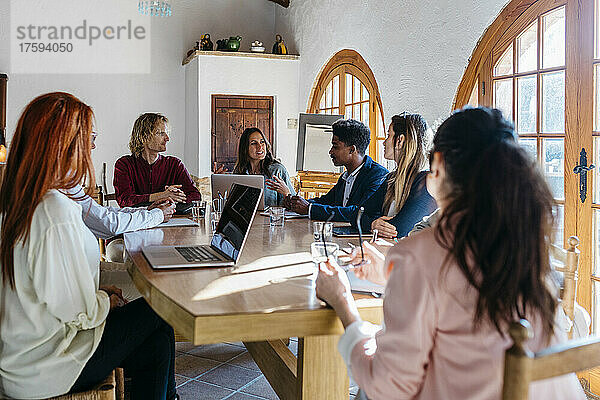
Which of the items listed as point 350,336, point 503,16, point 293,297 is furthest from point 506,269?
point 503,16

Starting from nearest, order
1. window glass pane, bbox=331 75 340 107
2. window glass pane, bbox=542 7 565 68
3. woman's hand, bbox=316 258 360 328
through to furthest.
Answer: woman's hand, bbox=316 258 360 328 < window glass pane, bbox=542 7 565 68 < window glass pane, bbox=331 75 340 107

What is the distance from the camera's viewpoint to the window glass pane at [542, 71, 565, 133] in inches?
125

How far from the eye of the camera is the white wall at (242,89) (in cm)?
701

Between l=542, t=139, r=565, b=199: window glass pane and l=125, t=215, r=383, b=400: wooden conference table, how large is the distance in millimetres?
1315

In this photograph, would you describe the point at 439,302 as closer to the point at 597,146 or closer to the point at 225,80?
the point at 597,146

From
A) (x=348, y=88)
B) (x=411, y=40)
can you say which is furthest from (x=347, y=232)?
(x=348, y=88)

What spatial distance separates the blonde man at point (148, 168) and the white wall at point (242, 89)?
2861 mm

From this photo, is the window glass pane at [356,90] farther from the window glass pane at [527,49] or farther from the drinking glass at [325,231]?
the drinking glass at [325,231]

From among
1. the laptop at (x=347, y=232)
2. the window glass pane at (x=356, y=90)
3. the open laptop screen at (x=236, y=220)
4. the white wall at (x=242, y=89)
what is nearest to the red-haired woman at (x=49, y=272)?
the open laptop screen at (x=236, y=220)

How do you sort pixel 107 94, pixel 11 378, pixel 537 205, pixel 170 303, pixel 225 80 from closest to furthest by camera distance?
pixel 537 205
pixel 170 303
pixel 11 378
pixel 225 80
pixel 107 94

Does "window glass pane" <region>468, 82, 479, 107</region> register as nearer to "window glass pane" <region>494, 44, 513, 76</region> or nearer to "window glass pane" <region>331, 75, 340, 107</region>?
"window glass pane" <region>494, 44, 513, 76</region>

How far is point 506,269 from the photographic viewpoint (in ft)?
3.66

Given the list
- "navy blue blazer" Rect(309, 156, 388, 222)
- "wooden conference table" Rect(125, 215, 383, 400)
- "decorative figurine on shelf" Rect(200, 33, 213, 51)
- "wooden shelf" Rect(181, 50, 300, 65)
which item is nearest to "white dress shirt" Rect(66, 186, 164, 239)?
"wooden conference table" Rect(125, 215, 383, 400)

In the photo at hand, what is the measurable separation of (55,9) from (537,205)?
7.51 meters
